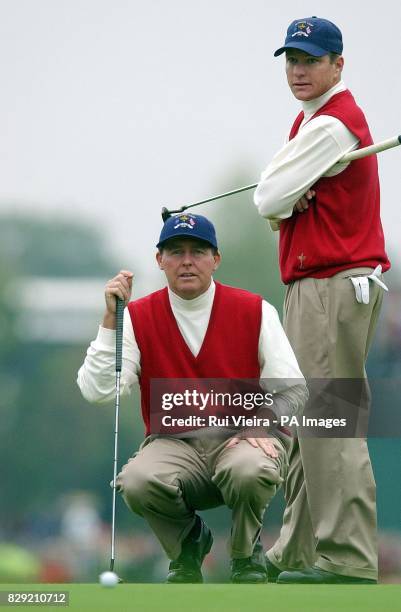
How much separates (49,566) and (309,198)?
13.5 metres

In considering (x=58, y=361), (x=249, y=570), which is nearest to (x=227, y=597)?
(x=249, y=570)

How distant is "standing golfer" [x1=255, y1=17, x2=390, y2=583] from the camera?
561 cm

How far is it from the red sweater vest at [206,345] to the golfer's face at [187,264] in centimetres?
12

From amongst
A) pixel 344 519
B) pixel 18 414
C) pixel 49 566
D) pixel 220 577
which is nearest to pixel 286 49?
pixel 344 519

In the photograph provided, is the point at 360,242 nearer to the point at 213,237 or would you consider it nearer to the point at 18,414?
the point at 213,237

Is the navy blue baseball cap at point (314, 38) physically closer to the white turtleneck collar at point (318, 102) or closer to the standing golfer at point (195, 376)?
the white turtleneck collar at point (318, 102)

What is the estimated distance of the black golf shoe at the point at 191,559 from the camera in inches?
213

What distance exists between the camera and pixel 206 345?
5.62 m

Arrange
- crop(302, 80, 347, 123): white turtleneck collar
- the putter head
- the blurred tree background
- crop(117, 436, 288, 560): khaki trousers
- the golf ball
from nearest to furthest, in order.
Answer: the golf ball, crop(117, 436, 288, 560): khaki trousers, crop(302, 80, 347, 123): white turtleneck collar, the putter head, the blurred tree background

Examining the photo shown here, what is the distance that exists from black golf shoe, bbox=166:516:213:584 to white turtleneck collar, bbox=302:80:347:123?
1.49 metres

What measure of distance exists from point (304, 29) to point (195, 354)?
3.95 feet

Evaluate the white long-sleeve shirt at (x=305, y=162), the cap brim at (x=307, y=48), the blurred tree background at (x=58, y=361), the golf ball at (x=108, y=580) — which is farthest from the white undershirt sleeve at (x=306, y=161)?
the blurred tree background at (x=58, y=361)

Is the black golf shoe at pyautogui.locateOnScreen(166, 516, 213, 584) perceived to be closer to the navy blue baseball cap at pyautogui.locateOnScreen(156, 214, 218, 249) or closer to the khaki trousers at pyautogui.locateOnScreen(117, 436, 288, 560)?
the khaki trousers at pyautogui.locateOnScreen(117, 436, 288, 560)

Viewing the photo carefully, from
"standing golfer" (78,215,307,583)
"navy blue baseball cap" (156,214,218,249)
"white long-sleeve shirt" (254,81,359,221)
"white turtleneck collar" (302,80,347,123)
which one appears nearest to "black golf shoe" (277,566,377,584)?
"standing golfer" (78,215,307,583)
